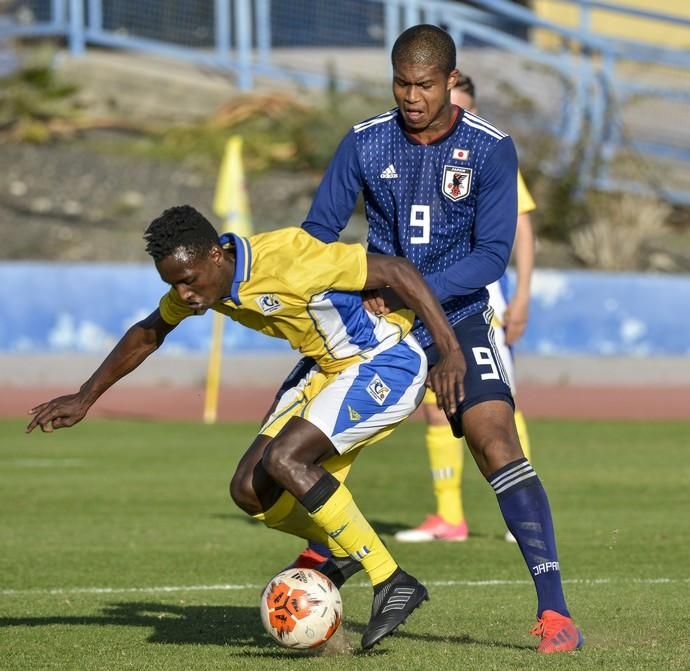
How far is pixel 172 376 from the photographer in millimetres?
20672

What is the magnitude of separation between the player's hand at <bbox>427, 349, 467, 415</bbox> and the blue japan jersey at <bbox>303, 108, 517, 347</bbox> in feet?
1.43

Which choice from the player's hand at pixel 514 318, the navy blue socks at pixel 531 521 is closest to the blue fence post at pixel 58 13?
the player's hand at pixel 514 318

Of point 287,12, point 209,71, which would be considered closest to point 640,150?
point 287,12

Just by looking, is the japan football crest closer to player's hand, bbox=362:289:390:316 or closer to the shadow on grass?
player's hand, bbox=362:289:390:316

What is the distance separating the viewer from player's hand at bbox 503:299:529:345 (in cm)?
902

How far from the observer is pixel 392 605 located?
222 inches

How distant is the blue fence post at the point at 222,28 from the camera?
30094 mm

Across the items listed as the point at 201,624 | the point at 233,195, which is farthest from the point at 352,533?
the point at 233,195

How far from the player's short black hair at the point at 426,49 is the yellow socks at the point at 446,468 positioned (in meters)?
3.46

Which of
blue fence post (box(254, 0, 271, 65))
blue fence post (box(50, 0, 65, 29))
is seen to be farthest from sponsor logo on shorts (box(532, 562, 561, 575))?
blue fence post (box(50, 0, 65, 29))

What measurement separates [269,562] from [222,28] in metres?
23.6

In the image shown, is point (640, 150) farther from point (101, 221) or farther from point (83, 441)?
point (83, 441)

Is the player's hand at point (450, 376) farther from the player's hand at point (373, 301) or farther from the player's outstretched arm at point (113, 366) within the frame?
the player's outstretched arm at point (113, 366)

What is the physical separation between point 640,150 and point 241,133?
8.11 metres
